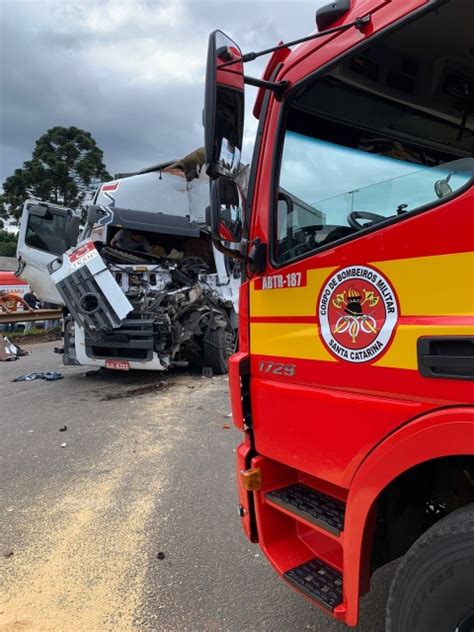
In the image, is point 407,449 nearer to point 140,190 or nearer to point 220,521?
point 220,521

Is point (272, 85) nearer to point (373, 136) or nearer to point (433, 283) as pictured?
point (373, 136)

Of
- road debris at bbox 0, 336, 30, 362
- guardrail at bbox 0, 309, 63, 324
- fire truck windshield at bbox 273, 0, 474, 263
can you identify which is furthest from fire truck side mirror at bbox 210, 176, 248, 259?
guardrail at bbox 0, 309, 63, 324

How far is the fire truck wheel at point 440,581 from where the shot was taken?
143 centimetres

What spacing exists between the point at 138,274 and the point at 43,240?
5.95 feet

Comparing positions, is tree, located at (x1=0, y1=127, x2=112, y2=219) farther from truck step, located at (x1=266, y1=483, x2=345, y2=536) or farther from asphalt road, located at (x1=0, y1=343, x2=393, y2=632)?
truck step, located at (x1=266, y1=483, x2=345, y2=536)

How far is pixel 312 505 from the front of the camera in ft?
6.81

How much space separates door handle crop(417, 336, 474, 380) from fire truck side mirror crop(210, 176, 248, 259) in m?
0.87

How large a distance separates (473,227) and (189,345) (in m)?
7.41

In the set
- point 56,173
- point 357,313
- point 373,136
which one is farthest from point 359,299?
point 56,173

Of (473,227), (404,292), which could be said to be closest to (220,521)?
(404,292)

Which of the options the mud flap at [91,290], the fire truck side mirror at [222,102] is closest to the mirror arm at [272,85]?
the fire truck side mirror at [222,102]

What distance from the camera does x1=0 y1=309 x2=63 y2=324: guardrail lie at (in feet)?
45.1

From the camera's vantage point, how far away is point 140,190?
327 inches

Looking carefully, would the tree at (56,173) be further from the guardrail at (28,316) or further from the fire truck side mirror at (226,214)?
the fire truck side mirror at (226,214)
